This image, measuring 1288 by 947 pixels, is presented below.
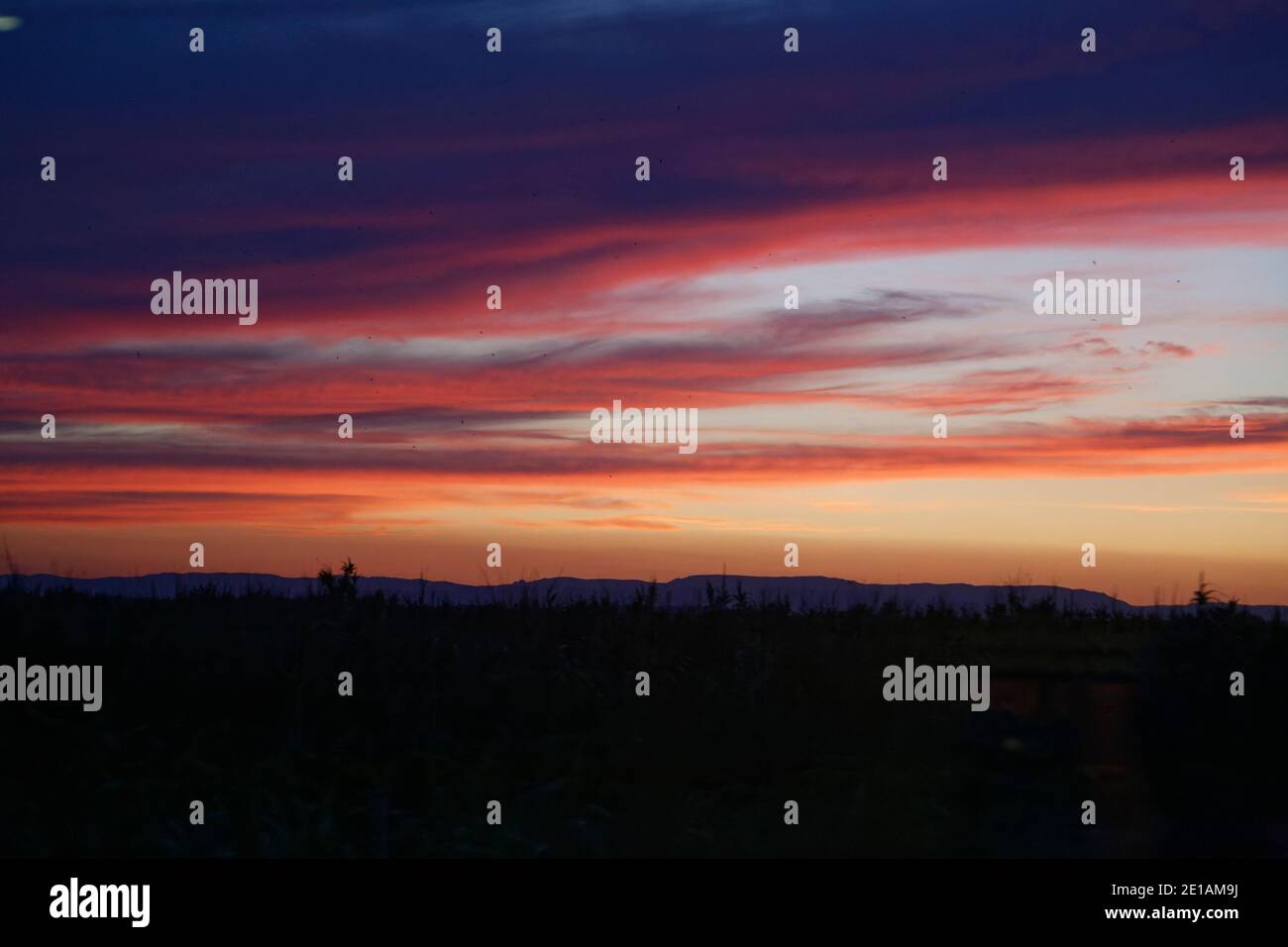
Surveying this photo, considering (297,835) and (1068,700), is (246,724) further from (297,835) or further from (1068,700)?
(1068,700)

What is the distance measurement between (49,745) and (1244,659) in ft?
28.8

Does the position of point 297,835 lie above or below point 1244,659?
below

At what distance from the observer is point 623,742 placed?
8859 millimetres

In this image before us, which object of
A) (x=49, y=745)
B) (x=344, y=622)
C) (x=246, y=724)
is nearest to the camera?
(x=49, y=745)

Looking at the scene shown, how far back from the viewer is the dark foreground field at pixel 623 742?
7.57m

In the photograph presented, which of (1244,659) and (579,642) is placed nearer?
(1244,659)

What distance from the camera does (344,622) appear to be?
11.2 meters

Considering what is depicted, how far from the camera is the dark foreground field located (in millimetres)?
7574

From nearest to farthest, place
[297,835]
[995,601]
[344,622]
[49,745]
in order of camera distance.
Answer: [297,835], [49,745], [344,622], [995,601]

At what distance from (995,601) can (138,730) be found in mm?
8932

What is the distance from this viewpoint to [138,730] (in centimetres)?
906
